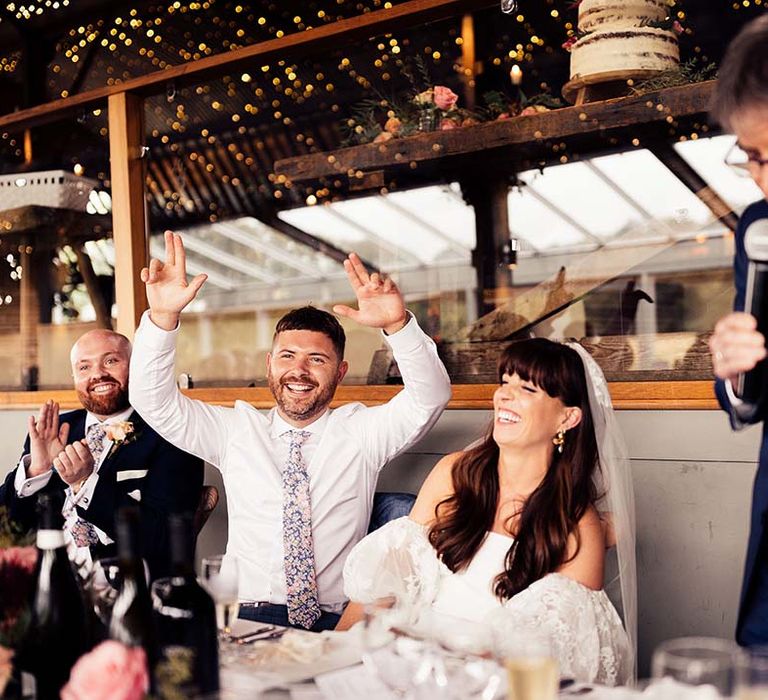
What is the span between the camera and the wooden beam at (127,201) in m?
4.30

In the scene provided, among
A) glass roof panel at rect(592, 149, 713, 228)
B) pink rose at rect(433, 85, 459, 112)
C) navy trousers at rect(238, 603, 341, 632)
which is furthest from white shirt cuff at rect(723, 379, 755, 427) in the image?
glass roof panel at rect(592, 149, 713, 228)

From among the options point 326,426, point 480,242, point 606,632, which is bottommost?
point 606,632

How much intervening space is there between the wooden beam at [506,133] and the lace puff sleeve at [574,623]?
1815mm

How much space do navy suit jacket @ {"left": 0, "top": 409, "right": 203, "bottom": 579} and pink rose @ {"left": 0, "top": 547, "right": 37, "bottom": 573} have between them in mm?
→ 1289

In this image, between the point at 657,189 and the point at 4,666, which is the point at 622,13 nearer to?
the point at 657,189

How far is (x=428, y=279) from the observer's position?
5.77m

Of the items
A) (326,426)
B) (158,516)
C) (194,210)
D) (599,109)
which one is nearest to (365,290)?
(326,426)

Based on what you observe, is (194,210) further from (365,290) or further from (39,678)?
(39,678)

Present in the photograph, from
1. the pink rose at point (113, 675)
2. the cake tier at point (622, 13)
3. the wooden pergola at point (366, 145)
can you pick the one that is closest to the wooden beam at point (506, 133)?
the wooden pergola at point (366, 145)

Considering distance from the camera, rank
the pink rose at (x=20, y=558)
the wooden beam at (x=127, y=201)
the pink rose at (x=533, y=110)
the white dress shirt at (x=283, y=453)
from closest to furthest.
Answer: the pink rose at (x=20, y=558) → the white dress shirt at (x=283, y=453) → the pink rose at (x=533, y=110) → the wooden beam at (x=127, y=201)

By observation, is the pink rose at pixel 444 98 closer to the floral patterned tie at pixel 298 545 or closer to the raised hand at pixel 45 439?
the floral patterned tie at pixel 298 545

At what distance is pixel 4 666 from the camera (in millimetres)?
1426

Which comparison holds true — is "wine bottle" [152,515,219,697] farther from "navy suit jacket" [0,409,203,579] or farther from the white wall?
the white wall

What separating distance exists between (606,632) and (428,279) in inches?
146
